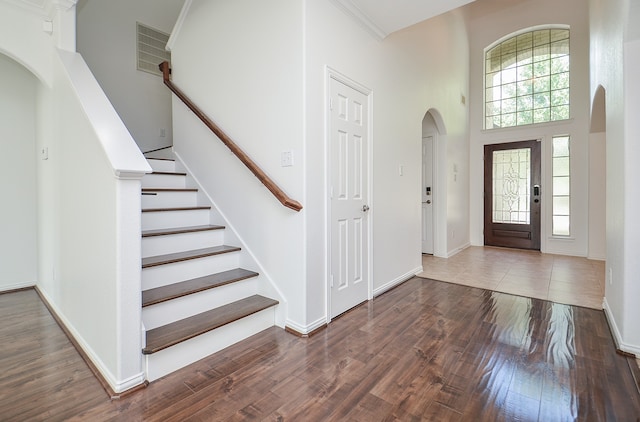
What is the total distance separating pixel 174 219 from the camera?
2.84 metres

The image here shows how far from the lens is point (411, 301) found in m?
3.04

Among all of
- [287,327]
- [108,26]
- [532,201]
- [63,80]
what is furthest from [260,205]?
[532,201]

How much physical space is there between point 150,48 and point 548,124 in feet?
21.3

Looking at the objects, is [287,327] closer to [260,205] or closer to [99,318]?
[260,205]

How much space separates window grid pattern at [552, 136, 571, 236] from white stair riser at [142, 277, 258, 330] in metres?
5.42

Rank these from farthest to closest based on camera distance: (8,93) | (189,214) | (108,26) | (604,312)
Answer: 1. (108,26)
2. (8,93)
3. (189,214)
4. (604,312)

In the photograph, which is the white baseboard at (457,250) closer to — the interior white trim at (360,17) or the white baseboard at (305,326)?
the white baseboard at (305,326)

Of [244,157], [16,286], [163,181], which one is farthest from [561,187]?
[16,286]

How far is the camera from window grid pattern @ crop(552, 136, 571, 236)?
5254 mm

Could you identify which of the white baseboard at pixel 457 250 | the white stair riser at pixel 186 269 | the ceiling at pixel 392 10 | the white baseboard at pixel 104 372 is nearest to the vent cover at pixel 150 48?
the ceiling at pixel 392 10

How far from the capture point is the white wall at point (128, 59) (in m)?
3.92

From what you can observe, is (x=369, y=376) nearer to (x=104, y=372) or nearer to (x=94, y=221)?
(x=104, y=372)

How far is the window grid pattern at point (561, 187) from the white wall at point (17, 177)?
7.33 m

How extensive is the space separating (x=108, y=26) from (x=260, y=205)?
11.6 ft
